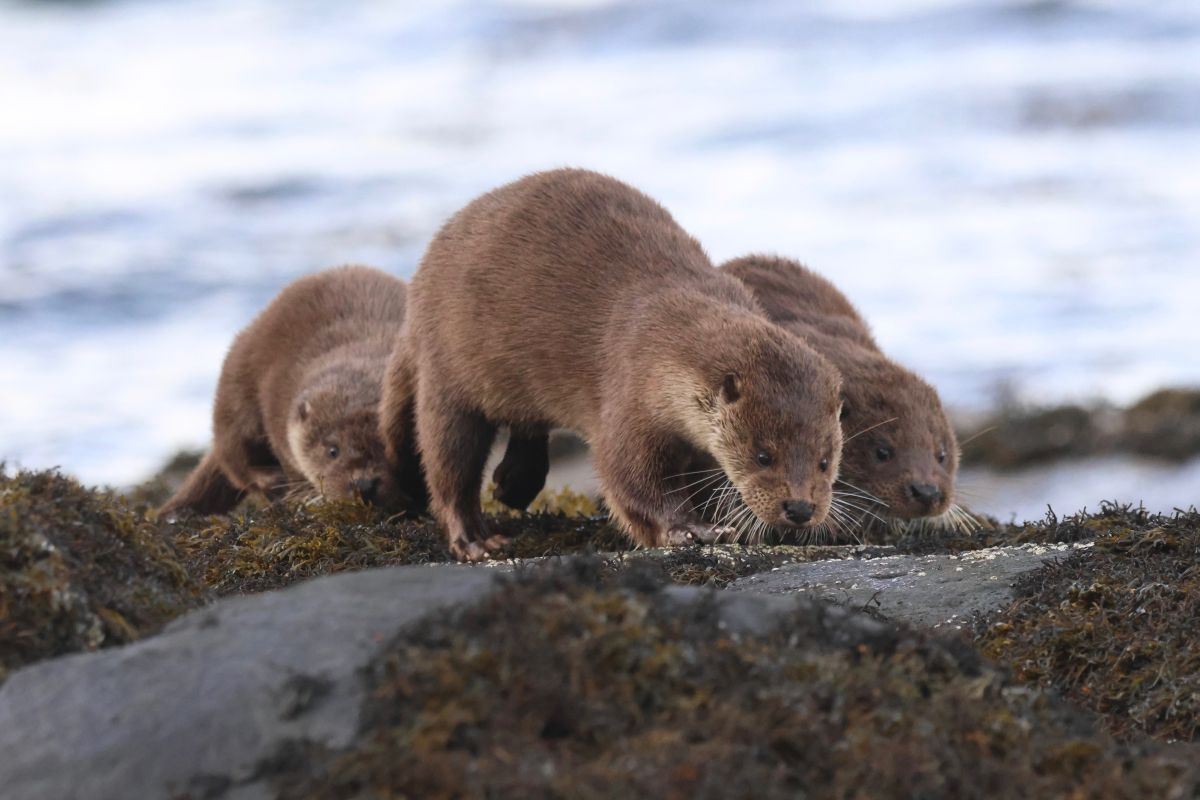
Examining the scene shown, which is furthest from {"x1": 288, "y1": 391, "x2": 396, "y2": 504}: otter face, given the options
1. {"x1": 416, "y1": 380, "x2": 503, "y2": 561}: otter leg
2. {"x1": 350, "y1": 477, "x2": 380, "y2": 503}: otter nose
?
{"x1": 416, "y1": 380, "x2": 503, "y2": 561}: otter leg

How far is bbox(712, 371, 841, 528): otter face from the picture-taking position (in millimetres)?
5352

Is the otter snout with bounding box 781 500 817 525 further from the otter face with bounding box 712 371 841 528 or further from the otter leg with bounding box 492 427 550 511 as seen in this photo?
the otter leg with bounding box 492 427 550 511

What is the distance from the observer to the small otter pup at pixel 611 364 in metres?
5.41

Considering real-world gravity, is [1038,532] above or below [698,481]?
below

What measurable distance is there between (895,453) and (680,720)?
11.4ft

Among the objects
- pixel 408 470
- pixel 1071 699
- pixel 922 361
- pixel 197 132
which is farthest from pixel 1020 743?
pixel 197 132

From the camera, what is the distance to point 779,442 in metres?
5.36

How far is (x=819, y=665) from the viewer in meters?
3.06

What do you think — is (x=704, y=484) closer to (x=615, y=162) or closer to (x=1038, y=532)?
(x=1038, y=532)

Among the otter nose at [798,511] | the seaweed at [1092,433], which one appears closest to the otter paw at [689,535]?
the otter nose at [798,511]

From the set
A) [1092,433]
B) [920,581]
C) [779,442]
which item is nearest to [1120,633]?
[920,581]

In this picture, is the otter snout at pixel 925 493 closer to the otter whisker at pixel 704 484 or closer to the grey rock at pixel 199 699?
the otter whisker at pixel 704 484

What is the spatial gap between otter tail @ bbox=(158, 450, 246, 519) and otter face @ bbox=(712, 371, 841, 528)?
157 inches

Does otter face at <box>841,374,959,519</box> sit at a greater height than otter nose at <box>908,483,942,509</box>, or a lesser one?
greater
